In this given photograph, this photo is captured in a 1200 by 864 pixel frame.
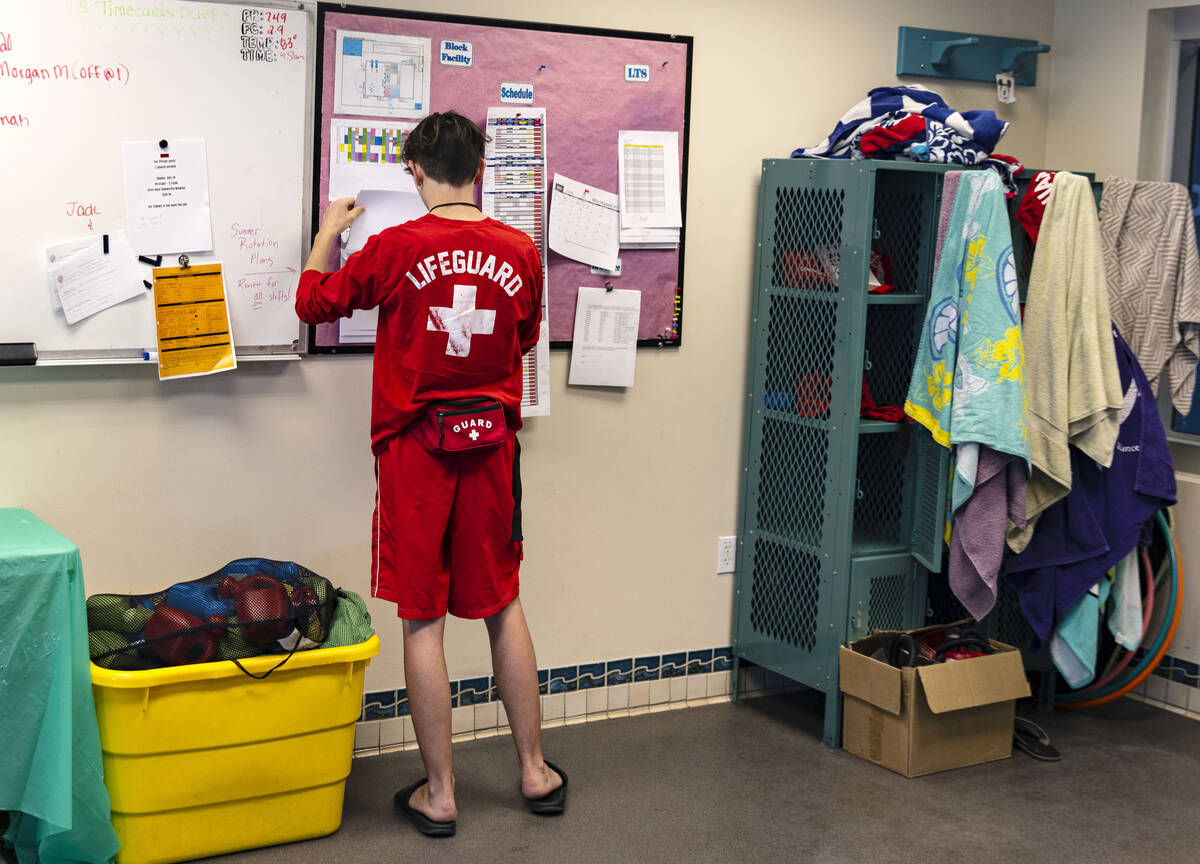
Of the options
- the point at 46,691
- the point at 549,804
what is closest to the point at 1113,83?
the point at 549,804

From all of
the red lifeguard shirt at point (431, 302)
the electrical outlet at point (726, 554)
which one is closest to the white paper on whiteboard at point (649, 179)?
the red lifeguard shirt at point (431, 302)

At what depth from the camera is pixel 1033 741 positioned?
Answer: 3.37 m

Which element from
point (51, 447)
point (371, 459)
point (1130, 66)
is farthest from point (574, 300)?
point (1130, 66)

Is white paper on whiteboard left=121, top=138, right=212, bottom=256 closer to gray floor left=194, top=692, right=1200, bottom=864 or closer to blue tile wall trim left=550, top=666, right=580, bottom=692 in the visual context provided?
gray floor left=194, top=692, right=1200, bottom=864

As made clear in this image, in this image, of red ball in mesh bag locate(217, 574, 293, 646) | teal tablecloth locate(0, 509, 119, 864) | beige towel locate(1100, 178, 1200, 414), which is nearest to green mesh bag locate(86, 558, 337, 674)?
red ball in mesh bag locate(217, 574, 293, 646)

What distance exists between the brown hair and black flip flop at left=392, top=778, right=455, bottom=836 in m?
1.35

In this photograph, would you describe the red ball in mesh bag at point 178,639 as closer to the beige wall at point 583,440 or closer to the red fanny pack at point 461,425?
the beige wall at point 583,440

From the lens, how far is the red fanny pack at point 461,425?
8.41 feet

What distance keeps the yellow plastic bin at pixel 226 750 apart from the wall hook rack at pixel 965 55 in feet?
7.63

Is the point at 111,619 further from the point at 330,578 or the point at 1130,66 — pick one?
the point at 1130,66

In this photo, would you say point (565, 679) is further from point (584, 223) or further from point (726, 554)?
point (584, 223)

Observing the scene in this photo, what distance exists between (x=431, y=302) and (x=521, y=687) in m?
0.91

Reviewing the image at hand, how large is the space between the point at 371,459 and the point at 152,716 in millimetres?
851

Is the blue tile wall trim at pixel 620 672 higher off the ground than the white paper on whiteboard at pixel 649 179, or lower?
lower
